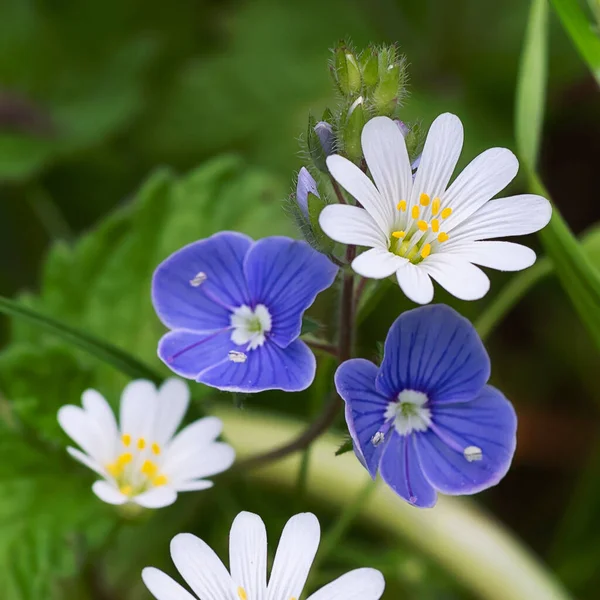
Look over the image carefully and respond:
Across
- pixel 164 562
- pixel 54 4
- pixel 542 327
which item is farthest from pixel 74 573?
pixel 54 4

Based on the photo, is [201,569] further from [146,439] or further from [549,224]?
[549,224]

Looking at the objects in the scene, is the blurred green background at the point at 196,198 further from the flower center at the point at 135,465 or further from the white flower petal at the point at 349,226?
the white flower petal at the point at 349,226

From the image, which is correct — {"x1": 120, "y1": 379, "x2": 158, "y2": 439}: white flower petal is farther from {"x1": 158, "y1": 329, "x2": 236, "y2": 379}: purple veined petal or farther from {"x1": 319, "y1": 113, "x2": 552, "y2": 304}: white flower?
{"x1": 319, "y1": 113, "x2": 552, "y2": 304}: white flower

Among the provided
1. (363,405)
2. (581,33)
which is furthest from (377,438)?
(581,33)

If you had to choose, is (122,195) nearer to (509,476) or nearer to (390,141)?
(509,476)

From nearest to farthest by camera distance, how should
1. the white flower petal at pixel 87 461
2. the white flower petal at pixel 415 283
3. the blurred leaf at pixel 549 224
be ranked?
the white flower petal at pixel 415 283 → the white flower petal at pixel 87 461 → the blurred leaf at pixel 549 224

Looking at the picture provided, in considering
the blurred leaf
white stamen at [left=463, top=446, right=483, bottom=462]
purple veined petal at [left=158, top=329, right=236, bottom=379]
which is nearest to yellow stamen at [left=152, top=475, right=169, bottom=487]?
purple veined petal at [left=158, top=329, right=236, bottom=379]

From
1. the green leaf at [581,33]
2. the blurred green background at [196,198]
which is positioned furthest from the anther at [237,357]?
the green leaf at [581,33]
